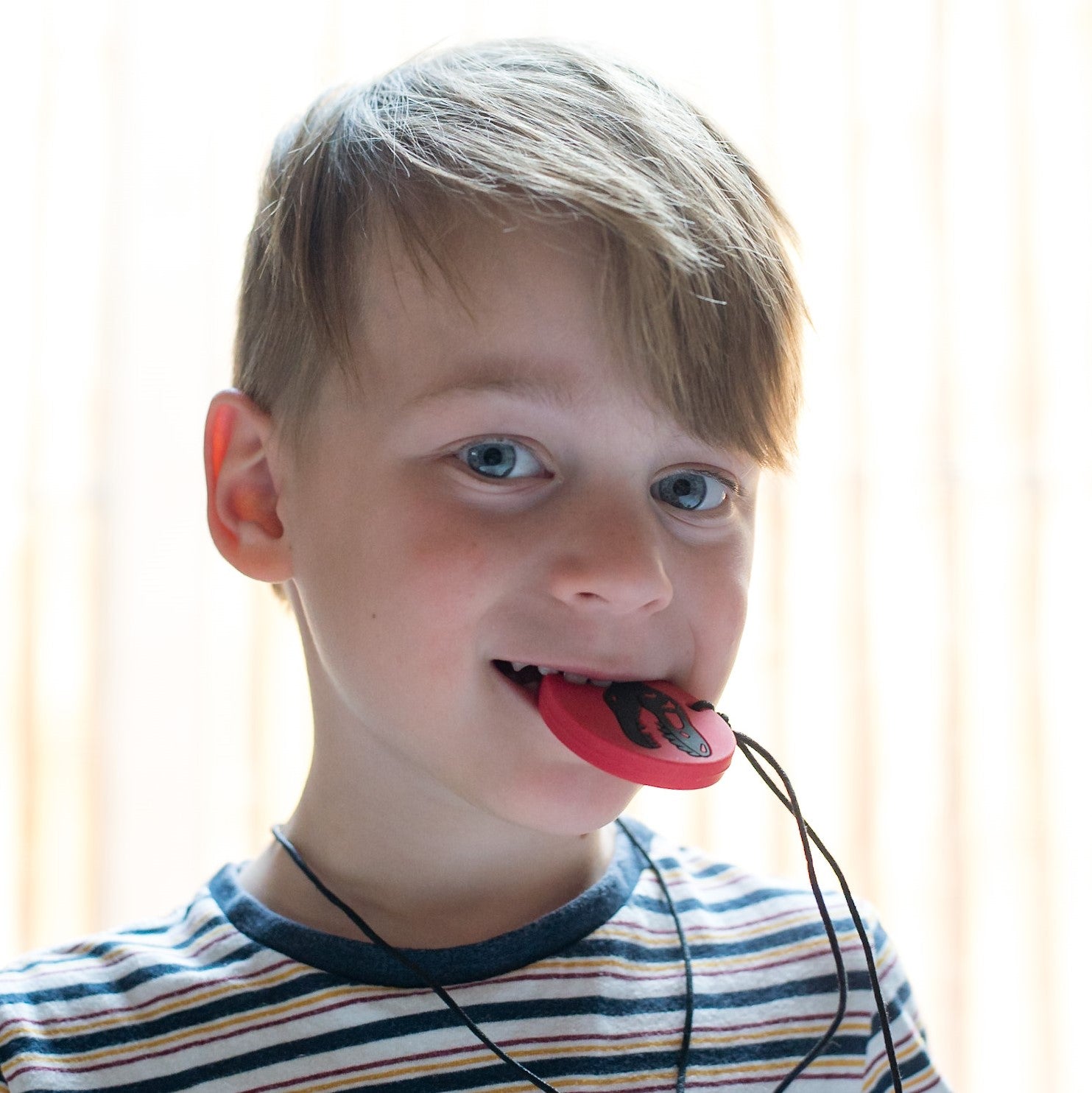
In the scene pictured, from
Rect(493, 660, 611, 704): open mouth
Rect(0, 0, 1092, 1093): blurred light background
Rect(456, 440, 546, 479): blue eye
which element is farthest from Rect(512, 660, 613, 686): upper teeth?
Rect(0, 0, 1092, 1093): blurred light background

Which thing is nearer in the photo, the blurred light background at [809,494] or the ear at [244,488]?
the ear at [244,488]

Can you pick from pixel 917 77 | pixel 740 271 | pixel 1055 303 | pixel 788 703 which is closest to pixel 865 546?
pixel 788 703

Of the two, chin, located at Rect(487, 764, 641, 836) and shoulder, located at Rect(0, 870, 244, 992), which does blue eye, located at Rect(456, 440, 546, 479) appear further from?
shoulder, located at Rect(0, 870, 244, 992)

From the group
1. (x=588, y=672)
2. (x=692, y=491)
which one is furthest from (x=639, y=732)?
(x=692, y=491)

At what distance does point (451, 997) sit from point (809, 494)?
1.08m

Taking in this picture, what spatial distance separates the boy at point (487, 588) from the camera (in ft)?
2.10

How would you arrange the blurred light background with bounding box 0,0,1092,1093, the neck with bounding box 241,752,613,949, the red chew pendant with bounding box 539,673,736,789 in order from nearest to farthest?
the red chew pendant with bounding box 539,673,736,789, the neck with bounding box 241,752,613,949, the blurred light background with bounding box 0,0,1092,1093

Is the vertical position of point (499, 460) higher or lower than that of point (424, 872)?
higher

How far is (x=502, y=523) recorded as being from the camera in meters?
0.64

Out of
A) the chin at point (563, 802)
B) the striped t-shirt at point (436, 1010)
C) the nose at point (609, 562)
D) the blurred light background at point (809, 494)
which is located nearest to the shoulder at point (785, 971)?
the striped t-shirt at point (436, 1010)

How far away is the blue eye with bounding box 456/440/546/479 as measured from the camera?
659mm

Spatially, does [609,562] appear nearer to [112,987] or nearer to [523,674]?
[523,674]

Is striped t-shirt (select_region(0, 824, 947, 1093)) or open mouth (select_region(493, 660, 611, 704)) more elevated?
open mouth (select_region(493, 660, 611, 704))

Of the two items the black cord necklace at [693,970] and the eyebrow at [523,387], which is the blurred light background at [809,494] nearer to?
the black cord necklace at [693,970]
